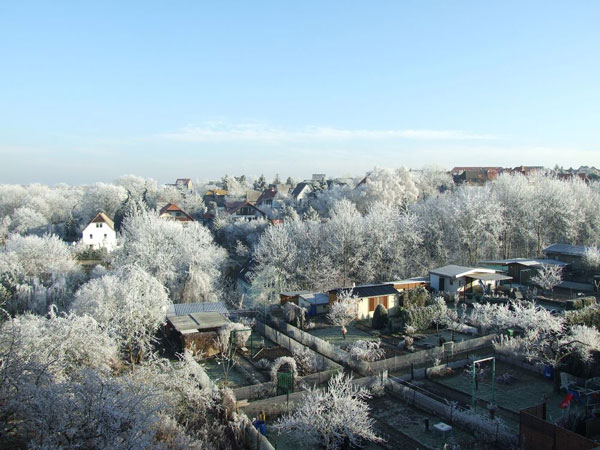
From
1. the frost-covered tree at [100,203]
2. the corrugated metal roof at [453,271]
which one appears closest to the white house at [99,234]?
the frost-covered tree at [100,203]

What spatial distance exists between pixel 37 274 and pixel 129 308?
19207mm

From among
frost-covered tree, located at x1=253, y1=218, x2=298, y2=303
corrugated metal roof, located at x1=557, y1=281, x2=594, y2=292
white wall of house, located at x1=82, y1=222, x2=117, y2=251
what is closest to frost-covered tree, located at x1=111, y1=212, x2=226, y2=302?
frost-covered tree, located at x1=253, y1=218, x2=298, y2=303

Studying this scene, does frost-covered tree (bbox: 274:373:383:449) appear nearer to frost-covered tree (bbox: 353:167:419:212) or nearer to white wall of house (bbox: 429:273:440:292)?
white wall of house (bbox: 429:273:440:292)

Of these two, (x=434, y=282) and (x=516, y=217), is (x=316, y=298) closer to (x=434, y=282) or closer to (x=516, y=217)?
(x=434, y=282)

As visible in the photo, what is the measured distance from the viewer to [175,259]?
114 feet

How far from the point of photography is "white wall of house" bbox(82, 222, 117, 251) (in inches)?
1969

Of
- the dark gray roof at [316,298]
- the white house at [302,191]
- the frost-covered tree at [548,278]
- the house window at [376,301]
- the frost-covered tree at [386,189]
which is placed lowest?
the dark gray roof at [316,298]

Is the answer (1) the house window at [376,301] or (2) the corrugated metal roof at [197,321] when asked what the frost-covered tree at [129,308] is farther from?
(1) the house window at [376,301]

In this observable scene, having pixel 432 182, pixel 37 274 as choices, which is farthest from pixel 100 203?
pixel 432 182

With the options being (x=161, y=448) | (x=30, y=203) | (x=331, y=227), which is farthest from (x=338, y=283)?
(x=30, y=203)

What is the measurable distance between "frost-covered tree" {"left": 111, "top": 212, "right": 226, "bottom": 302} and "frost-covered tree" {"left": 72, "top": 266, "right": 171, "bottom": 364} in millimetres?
10783

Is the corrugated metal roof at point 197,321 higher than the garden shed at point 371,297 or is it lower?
lower

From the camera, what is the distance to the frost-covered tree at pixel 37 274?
98.7ft

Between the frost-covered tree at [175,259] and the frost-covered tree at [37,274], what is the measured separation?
3.70 metres
